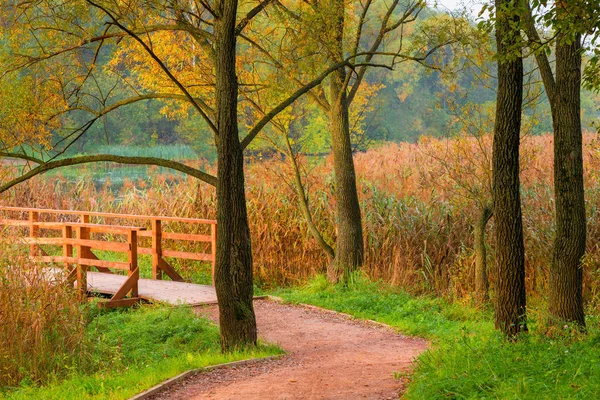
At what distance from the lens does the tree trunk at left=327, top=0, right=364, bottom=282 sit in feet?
41.1

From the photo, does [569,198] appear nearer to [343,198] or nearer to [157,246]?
[343,198]

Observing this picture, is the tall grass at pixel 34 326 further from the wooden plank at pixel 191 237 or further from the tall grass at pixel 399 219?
the tall grass at pixel 399 219

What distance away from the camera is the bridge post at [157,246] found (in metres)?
12.4

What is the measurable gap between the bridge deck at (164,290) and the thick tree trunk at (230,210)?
2427 mm

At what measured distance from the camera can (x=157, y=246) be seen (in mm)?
12578

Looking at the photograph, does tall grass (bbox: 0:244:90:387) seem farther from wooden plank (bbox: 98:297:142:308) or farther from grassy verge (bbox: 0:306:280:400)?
A: wooden plank (bbox: 98:297:142:308)

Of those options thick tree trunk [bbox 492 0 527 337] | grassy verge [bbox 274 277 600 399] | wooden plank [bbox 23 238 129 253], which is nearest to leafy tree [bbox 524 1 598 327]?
grassy verge [bbox 274 277 600 399]

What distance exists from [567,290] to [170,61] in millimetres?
7462

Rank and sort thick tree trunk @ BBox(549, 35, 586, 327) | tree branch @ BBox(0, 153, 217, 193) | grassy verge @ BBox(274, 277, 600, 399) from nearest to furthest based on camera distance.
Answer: grassy verge @ BBox(274, 277, 600, 399)
thick tree trunk @ BBox(549, 35, 586, 327)
tree branch @ BBox(0, 153, 217, 193)

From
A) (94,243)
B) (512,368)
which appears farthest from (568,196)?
(94,243)

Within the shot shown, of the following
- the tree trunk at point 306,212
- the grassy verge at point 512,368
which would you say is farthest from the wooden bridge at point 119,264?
the grassy verge at point 512,368

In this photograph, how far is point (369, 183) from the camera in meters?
14.5

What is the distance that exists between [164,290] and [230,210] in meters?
3.73

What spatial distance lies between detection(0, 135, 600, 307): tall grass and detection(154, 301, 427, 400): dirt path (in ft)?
6.86
